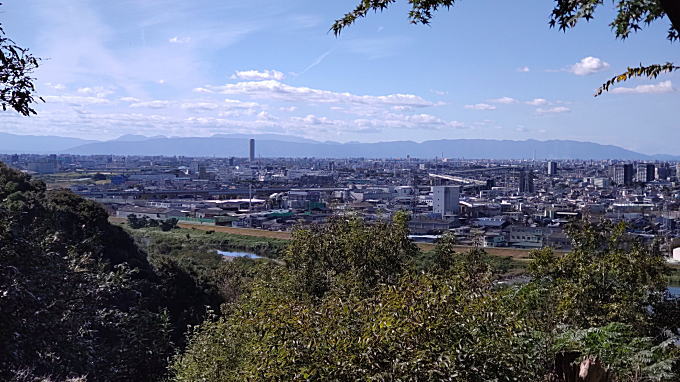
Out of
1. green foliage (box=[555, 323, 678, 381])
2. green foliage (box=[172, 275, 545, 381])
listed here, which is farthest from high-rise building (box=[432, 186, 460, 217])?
green foliage (box=[172, 275, 545, 381])

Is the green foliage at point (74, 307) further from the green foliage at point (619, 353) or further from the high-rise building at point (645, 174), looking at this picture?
the high-rise building at point (645, 174)

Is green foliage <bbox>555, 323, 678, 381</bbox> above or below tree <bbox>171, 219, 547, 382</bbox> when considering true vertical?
below

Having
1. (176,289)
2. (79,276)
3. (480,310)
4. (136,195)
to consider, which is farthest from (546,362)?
(136,195)

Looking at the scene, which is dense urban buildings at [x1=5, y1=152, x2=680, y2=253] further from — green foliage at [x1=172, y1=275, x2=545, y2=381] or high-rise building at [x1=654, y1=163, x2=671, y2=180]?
green foliage at [x1=172, y1=275, x2=545, y2=381]

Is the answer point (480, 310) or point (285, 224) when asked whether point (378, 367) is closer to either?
point (480, 310)

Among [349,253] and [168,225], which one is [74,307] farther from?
[168,225]

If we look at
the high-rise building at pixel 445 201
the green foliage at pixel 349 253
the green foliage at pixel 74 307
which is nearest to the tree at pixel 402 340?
the green foliage at pixel 74 307

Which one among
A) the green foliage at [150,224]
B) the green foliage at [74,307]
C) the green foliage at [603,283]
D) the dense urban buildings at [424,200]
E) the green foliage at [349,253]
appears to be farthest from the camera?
the dense urban buildings at [424,200]

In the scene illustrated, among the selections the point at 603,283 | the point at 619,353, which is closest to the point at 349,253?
the point at 603,283
